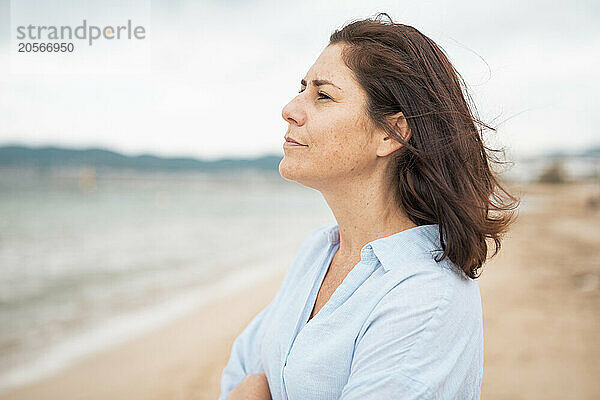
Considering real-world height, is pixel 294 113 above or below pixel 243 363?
above

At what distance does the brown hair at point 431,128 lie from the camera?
121cm

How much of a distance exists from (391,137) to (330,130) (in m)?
0.14

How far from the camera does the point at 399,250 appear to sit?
1200 millimetres

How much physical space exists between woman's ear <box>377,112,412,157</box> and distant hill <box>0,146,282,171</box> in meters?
14.7

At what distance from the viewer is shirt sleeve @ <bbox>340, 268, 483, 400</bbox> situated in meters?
0.99

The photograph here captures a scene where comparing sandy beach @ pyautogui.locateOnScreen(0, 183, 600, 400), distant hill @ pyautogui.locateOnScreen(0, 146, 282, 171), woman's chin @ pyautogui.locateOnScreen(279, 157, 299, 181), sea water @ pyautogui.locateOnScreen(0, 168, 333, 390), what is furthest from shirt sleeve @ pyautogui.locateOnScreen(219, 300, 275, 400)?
distant hill @ pyautogui.locateOnScreen(0, 146, 282, 171)

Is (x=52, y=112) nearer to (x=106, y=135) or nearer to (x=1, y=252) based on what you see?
(x=106, y=135)

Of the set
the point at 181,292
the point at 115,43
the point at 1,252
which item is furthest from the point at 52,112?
the point at 181,292

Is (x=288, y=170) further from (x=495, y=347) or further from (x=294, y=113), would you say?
(x=495, y=347)

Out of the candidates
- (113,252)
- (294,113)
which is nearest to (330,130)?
(294,113)

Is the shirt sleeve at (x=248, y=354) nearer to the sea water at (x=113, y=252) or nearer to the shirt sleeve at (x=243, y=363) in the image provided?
the shirt sleeve at (x=243, y=363)

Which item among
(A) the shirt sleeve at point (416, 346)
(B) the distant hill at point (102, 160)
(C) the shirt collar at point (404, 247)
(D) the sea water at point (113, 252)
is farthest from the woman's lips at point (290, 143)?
(B) the distant hill at point (102, 160)

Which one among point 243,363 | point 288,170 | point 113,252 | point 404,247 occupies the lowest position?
point 113,252

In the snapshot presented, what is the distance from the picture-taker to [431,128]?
4.05 ft
